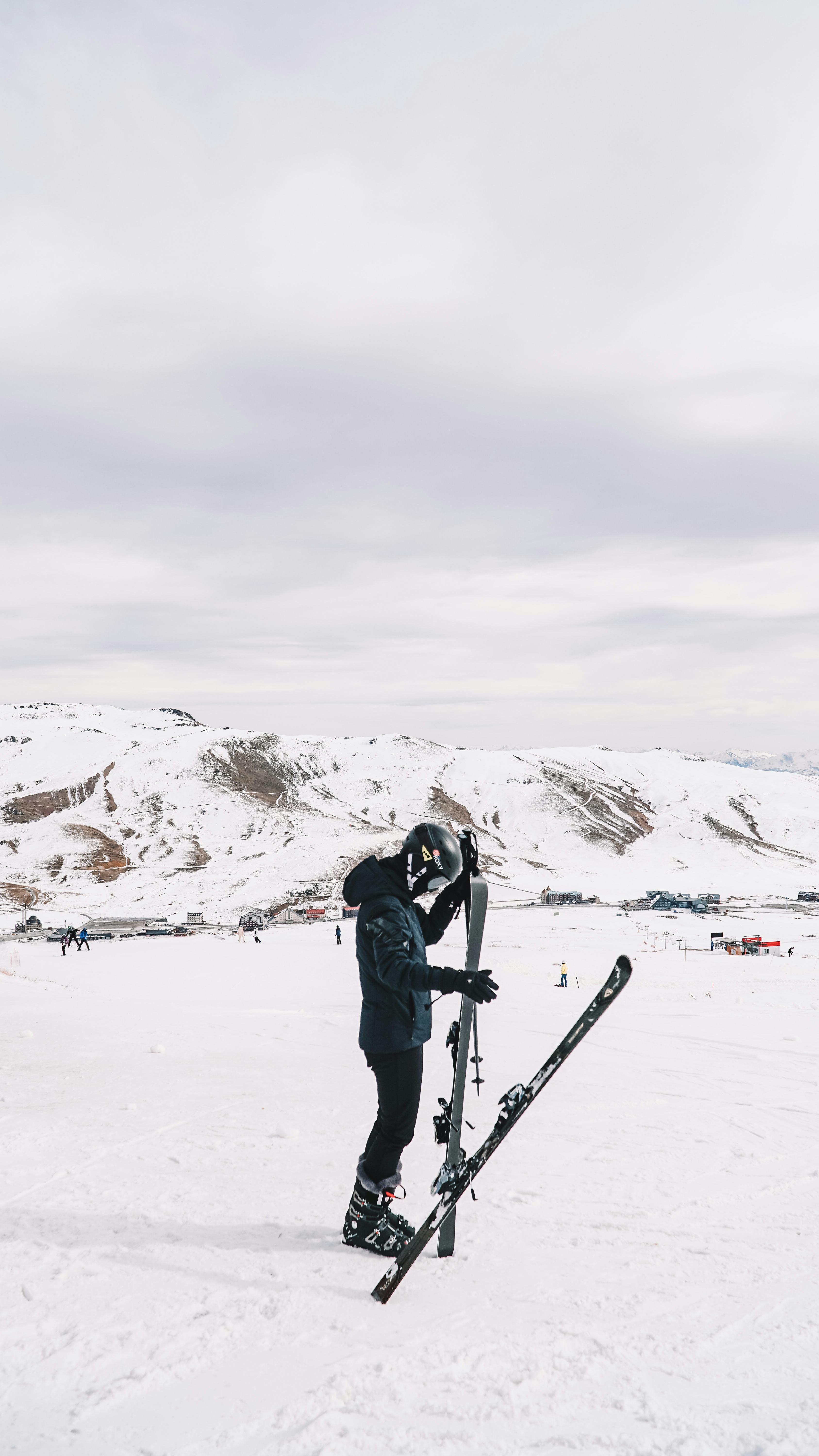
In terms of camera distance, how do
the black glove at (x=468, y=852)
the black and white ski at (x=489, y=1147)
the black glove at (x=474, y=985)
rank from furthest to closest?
the black glove at (x=468, y=852), the black glove at (x=474, y=985), the black and white ski at (x=489, y=1147)

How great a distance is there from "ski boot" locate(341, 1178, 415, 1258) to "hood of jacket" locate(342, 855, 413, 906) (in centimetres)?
194

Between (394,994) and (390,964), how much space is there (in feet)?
0.83

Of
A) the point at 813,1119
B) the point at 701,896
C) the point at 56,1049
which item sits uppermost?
the point at 813,1119

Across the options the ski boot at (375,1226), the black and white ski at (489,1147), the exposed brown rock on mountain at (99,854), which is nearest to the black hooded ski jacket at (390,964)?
the black and white ski at (489,1147)

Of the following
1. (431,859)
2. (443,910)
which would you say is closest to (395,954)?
(431,859)

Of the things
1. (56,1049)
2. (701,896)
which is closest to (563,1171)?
(56,1049)

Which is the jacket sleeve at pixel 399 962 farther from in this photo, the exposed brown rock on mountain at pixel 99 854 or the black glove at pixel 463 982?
the exposed brown rock on mountain at pixel 99 854

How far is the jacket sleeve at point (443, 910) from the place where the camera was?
605 cm

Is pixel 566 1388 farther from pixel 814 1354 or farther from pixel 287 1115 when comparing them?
pixel 287 1115

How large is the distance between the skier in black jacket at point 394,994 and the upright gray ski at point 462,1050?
0.63ft

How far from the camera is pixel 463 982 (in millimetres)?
5207

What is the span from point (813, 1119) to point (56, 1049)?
10.5 meters

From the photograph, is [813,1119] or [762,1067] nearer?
[813,1119]

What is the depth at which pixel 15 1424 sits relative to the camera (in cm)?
377
